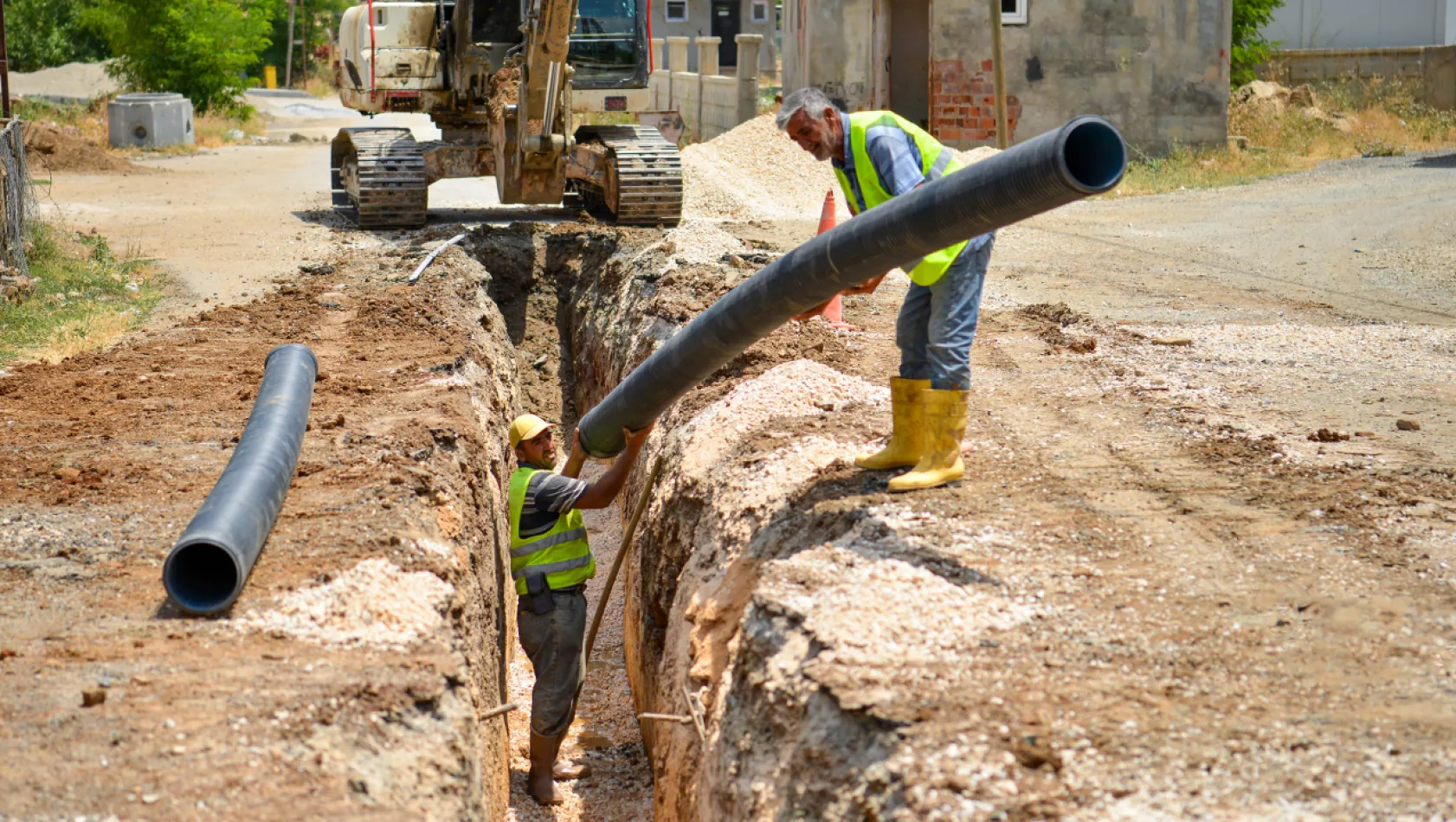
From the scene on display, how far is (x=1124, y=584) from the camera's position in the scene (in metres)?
4.89

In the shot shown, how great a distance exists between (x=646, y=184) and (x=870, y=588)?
36.2ft

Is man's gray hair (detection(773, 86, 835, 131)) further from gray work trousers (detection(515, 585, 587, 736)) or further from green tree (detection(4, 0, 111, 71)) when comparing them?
green tree (detection(4, 0, 111, 71))

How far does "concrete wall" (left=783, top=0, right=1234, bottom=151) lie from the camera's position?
22484 mm

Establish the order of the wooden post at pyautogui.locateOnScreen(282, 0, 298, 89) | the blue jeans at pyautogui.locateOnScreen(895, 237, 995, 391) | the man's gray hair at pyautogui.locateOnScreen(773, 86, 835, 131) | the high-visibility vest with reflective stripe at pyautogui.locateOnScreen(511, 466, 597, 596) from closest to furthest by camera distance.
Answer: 1. the man's gray hair at pyautogui.locateOnScreen(773, 86, 835, 131)
2. the blue jeans at pyautogui.locateOnScreen(895, 237, 995, 391)
3. the high-visibility vest with reflective stripe at pyautogui.locateOnScreen(511, 466, 597, 596)
4. the wooden post at pyautogui.locateOnScreen(282, 0, 298, 89)

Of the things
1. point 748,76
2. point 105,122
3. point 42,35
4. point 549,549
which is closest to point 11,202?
point 549,549

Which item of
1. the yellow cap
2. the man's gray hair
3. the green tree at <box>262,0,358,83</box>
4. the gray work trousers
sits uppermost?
the green tree at <box>262,0,358,83</box>

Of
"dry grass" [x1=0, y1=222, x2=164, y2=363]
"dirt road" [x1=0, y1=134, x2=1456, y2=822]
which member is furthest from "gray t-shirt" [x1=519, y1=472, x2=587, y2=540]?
"dry grass" [x1=0, y1=222, x2=164, y2=363]

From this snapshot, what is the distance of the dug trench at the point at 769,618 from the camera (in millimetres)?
3875

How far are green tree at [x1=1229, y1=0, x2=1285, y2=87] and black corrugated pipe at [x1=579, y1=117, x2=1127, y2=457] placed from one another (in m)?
24.0

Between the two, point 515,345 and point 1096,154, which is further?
point 515,345

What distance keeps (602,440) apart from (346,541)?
1.43m

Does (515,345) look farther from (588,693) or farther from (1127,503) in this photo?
(1127,503)

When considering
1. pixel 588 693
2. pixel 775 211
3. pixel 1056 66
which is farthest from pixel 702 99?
pixel 588 693

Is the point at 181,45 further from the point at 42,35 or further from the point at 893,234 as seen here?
the point at 893,234
